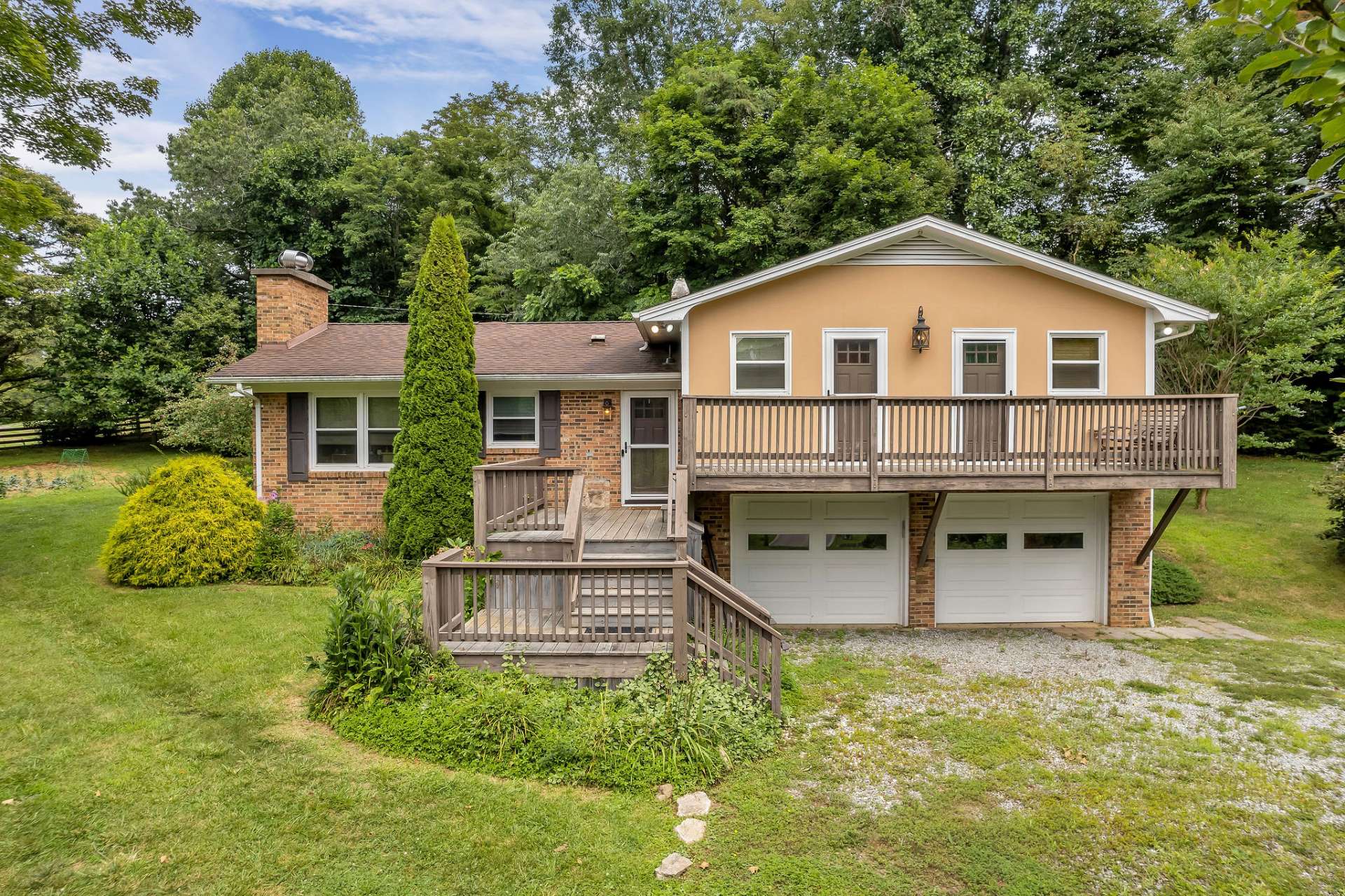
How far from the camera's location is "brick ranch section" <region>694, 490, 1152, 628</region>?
30.2 ft

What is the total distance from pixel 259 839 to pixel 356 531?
23.7 ft

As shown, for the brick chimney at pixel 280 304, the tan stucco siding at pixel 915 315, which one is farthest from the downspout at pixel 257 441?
the tan stucco siding at pixel 915 315

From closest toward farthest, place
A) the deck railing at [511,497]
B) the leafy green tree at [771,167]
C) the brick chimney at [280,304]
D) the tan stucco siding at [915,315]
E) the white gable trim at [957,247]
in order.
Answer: the deck railing at [511,497]
the white gable trim at [957,247]
the tan stucco siding at [915,315]
the brick chimney at [280,304]
the leafy green tree at [771,167]

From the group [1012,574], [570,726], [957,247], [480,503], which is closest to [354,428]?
[480,503]

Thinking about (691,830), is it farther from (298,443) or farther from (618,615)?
(298,443)

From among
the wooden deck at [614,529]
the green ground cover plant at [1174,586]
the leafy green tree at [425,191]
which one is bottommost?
the green ground cover plant at [1174,586]

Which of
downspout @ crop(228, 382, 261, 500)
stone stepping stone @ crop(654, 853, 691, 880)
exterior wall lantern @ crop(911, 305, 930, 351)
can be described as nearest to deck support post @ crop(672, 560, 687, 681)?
stone stepping stone @ crop(654, 853, 691, 880)

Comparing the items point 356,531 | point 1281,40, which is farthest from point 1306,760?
point 356,531

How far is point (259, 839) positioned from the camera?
3.88 meters

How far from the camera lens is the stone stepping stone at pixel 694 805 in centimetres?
439

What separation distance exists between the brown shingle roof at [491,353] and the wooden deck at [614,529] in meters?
2.31

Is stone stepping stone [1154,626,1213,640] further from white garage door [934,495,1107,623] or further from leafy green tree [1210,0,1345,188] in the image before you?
leafy green tree [1210,0,1345,188]

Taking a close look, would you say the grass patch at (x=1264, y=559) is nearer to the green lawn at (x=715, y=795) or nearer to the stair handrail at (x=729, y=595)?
the green lawn at (x=715, y=795)

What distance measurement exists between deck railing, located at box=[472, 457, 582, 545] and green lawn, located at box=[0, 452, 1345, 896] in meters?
2.31
